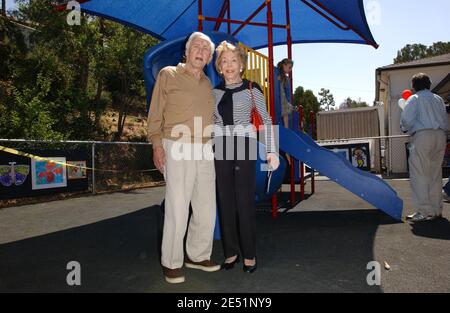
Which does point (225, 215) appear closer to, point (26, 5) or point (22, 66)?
point (22, 66)

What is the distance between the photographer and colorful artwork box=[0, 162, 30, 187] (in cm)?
709

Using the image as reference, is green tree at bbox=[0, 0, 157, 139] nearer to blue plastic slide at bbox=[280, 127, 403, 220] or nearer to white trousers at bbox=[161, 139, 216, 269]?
blue plastic slide at bbox=[280, 127, 403, 220]

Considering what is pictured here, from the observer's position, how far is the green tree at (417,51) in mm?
54250

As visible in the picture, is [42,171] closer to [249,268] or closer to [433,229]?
[249,268]

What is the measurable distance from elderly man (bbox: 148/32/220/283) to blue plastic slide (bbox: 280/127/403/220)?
2.08 metres

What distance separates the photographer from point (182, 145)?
105 inches

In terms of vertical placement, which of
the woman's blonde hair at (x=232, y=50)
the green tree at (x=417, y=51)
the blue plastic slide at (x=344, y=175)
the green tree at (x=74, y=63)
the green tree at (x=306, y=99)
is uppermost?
the green tree at (x=417, y=51)

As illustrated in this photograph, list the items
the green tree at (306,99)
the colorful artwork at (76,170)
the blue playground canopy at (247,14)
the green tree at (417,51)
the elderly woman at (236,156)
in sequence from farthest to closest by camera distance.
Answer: the green tree at (417,51) < the green tree at (306,99) < the colorful artwork at (76,170) < the blue playground canopy at (247,14) < the elderly woman at (236,156)

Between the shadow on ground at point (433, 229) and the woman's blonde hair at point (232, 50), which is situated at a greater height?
the woman's blonde hair at point (232, 50)

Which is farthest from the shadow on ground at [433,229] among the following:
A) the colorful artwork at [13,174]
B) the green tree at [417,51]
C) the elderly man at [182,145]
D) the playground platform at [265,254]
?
the green tree at [417,51]

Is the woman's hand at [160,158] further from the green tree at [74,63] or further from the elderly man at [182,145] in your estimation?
the green tree at [74,63]

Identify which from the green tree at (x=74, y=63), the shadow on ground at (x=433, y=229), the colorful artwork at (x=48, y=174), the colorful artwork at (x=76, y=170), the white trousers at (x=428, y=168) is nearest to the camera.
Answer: the shadow on ground at (x=433, y=229)

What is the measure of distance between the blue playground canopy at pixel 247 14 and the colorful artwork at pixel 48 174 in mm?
3784
